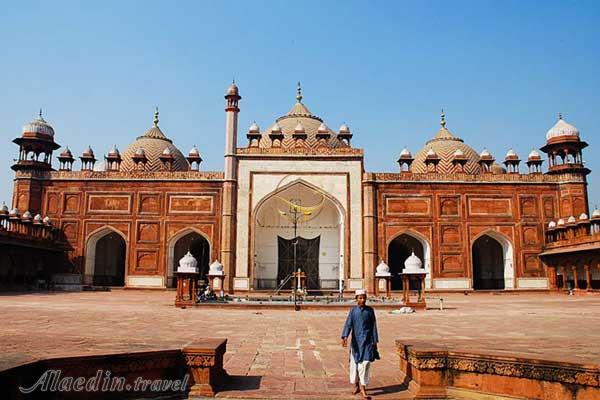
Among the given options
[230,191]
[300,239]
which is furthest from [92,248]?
[300,239]

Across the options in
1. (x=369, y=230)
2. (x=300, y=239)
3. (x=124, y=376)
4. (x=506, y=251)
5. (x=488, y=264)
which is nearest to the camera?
(x=124, y=376)

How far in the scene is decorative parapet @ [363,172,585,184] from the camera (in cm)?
2462

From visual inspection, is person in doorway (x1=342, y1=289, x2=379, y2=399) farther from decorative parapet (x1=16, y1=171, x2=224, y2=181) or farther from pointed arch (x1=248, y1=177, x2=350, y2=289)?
decorative parapet (x1=16, y1=171, x2=224, y2=181)

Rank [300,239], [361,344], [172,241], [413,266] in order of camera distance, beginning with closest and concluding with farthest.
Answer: [361,344], [413,266], [172,241], [300,239]

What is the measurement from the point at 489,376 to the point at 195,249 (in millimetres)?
24527

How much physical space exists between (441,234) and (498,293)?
3.63 metres

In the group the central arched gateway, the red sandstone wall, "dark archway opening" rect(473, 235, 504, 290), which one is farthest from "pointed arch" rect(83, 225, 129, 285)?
"dark archway opening" rect(473, 235, 504, 290)

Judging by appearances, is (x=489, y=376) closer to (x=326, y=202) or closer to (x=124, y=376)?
(x=124, y=376)

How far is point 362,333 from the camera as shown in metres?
4.23

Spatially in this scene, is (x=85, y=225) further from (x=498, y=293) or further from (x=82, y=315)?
(x=498, y=293)

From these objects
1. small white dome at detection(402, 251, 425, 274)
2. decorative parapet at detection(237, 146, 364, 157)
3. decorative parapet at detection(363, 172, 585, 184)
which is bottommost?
small white dome at detection(402, 251, 425, 274)

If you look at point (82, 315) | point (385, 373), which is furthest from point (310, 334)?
point (82, 315)

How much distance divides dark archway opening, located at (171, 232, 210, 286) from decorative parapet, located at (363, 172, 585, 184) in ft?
31.5

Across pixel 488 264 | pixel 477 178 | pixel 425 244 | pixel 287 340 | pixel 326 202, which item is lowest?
pixel 287 340
